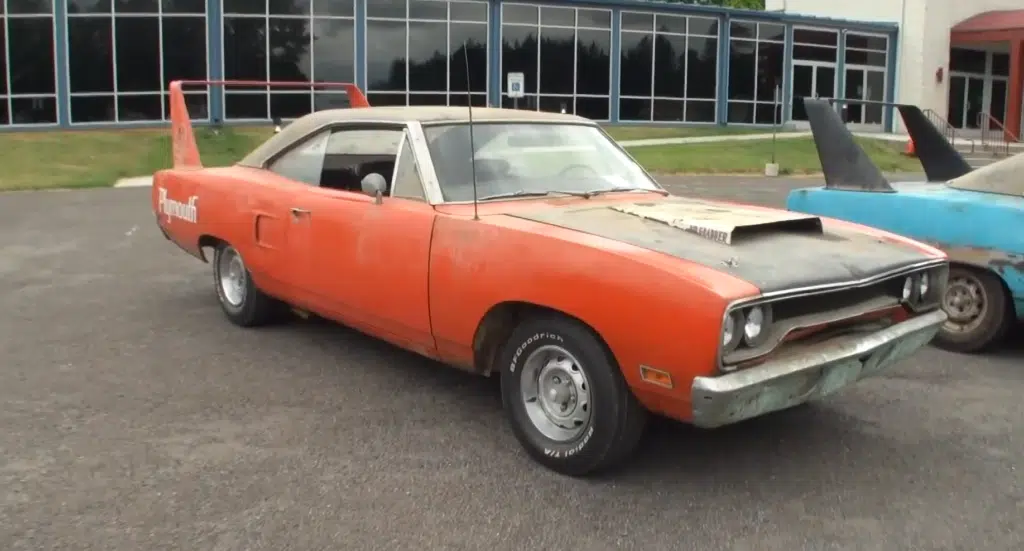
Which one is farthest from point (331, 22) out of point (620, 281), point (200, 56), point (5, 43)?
point (620, 281)

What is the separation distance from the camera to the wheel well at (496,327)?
424 centimetres

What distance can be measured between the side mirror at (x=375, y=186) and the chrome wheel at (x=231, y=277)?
176cm

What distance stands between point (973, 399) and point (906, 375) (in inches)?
19.0

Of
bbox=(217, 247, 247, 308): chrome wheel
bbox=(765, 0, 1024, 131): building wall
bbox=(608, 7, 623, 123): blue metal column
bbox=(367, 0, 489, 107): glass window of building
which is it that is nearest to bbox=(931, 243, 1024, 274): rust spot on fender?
bbox=(217, 247, 247, 308): chrome wheel

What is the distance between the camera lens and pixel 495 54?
3195 centimetres

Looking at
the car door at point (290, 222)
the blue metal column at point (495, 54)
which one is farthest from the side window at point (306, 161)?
the blue metal column at point (495, 54)

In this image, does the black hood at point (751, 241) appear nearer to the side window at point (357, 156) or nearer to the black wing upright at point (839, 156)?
the side window at point (357, 156)

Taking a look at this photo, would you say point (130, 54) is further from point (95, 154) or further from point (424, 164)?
point (424, 164)

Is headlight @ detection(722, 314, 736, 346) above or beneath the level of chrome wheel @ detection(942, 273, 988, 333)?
above

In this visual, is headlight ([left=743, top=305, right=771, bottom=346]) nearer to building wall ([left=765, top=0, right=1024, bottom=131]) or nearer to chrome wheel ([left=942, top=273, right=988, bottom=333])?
chrome wheel ([left=942, top=273, right=988, bottom=333])

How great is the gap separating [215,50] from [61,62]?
4141 millimetres

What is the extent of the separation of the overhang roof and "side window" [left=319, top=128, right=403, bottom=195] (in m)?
36.6

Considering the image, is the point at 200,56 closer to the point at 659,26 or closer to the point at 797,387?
the point at 659,26

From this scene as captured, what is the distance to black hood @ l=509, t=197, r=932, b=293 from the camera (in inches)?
150
